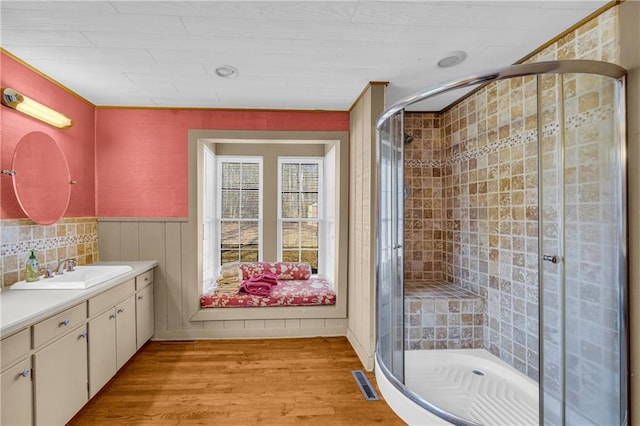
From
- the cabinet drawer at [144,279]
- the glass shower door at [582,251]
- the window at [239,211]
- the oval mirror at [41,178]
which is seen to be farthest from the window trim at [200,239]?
the glass shower door at [582,251]

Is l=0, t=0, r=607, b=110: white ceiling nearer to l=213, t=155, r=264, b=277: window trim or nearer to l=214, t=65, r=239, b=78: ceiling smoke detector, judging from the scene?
l=214, t=65, r=239, b=78: ceiling smoke detector

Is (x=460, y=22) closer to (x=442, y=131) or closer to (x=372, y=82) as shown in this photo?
(x=372, y=82)

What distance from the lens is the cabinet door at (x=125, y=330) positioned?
7.66 feet

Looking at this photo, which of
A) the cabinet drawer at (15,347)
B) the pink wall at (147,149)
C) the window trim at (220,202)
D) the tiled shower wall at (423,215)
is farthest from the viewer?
the window trim at (220,202)

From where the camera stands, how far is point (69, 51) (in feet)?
6.55

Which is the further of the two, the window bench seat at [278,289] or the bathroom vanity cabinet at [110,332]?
the window bench seat at [278,289]

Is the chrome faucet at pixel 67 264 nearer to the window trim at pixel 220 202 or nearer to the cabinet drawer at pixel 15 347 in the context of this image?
the cabinet drawer at pixel 15 347

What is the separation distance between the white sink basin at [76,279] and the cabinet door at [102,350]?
0.24 meters

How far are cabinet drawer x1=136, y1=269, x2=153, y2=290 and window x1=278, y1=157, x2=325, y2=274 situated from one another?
1.49 meters

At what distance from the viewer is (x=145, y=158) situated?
3039mm

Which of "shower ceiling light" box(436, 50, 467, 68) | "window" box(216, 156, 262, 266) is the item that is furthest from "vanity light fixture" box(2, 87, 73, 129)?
"shower ceiling light" box(436, 50, 467, 68)

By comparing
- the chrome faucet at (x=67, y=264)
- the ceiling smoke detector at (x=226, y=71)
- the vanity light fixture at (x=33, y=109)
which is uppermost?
the ceiling smoke detector at (x=226, y=71)

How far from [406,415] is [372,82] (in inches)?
90.9

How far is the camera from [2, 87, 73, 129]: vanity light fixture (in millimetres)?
1975
